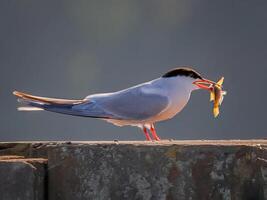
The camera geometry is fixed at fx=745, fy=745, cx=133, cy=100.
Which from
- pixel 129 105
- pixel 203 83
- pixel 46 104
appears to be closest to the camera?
pixel 46 104

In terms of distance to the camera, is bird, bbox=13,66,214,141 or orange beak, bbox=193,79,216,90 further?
orange beak, bbox=193,79,216,90

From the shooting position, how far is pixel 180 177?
1462 mm

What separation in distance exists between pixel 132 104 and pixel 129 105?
0.05 ft

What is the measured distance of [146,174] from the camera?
4.83ft

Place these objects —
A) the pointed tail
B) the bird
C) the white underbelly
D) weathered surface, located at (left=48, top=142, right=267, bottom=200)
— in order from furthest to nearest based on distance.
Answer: the white underbelly → the bird → the pointed tail → weathered surface, located at (left=48, top=142, right=267, bottom=200)

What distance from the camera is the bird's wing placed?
3.67 meters

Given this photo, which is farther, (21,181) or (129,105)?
(129,105)

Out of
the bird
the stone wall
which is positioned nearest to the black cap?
the bird

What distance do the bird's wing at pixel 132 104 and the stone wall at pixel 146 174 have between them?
85.1 inches

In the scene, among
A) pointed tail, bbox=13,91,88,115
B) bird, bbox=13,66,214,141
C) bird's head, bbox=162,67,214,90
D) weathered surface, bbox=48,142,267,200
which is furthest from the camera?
bird's head, bbox=162,67,214,90

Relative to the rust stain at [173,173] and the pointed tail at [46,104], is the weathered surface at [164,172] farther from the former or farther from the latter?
the pointed tail at [46,104]

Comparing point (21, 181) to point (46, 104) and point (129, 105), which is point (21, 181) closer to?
point (46, 104)

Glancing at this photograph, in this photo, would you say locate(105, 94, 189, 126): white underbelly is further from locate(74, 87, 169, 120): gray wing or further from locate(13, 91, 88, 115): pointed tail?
locate(13, 91, 88, 115): pointed tail

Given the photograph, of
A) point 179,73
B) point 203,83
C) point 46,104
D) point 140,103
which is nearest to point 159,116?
point 140,103
